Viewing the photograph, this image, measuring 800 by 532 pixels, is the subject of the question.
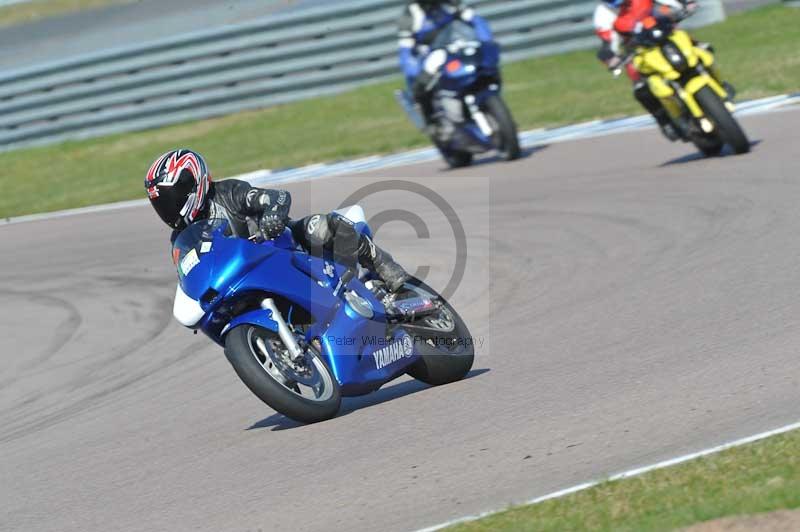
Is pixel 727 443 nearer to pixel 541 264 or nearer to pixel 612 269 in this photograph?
pixel 612 269

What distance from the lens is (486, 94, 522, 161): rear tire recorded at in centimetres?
1391

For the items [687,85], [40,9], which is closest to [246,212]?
[687,85]

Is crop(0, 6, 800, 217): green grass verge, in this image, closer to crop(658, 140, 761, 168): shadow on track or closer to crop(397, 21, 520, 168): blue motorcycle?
crop(397, 21, 520, 168): blue motorcycle

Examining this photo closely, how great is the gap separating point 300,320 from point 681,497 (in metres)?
2.40

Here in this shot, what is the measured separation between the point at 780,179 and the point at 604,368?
14.9 feet

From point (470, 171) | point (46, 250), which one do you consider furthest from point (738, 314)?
point (46, 250)

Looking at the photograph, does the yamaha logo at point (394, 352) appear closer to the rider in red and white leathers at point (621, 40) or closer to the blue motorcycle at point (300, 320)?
the blue motorcycle at point (300, 320)

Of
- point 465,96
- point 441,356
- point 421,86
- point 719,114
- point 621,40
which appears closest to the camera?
point 441,356

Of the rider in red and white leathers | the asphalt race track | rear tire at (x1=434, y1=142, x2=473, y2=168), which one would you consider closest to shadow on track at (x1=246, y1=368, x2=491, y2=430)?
the asphalt race track

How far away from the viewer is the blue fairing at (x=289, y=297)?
232 inches

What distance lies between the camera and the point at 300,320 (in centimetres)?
622

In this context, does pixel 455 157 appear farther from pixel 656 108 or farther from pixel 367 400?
pixel 367 400

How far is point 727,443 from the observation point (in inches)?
190

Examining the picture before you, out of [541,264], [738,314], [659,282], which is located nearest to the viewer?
[738,314]
